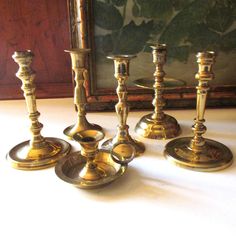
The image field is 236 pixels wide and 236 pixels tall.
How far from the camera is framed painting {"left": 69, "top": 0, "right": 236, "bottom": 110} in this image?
0.87 m

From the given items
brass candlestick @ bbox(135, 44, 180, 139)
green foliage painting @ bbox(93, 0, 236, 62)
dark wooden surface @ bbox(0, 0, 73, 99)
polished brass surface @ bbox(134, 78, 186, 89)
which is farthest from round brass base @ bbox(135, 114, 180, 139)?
dark wooden surface @ bbox(0, 0, 73, 99)

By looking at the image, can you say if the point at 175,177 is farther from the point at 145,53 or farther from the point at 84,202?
the point at 145,53

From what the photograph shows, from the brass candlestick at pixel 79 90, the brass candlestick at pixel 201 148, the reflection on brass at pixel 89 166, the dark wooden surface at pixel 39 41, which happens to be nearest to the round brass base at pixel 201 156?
the brass candlestick at pixel 201 148

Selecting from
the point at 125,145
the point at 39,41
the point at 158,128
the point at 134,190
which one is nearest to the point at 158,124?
the point at 158,128

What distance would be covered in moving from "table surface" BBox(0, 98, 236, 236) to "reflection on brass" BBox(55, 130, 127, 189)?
21mm

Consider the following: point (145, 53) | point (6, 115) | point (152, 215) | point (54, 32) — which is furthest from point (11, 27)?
point (152, 215)

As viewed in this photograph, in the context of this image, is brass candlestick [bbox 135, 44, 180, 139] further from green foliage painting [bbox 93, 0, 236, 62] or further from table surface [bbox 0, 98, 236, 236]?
green foliage painting [bbox 93, 0, 236, 62]

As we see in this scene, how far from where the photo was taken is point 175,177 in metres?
0.61

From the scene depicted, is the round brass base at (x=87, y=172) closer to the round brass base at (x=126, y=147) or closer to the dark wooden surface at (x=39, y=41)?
the round brass base at (x=126, y=147)

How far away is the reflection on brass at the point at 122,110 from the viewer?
24.6 inches

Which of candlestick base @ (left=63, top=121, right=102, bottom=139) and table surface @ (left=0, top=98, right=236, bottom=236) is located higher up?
candlestick base @ (left=63, top=121, right=102, bottom=139)

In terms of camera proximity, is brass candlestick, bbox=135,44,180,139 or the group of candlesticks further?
brass candlestick, bbox=135,44,180,139

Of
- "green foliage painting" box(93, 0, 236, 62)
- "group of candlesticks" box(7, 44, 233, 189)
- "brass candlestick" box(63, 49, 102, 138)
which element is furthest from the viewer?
"green foliage painting" box(93, 0, 236, 62)

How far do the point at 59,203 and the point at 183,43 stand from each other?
0.61 meters
